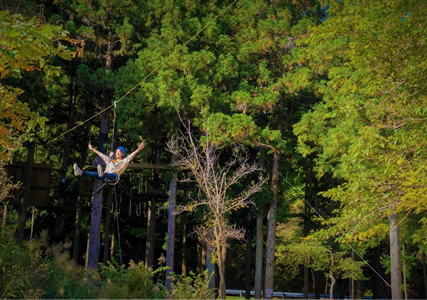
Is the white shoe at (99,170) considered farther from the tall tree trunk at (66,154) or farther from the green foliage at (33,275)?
the tall tree trunk at (66,154)

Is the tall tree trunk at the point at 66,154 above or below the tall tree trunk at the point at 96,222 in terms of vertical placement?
above

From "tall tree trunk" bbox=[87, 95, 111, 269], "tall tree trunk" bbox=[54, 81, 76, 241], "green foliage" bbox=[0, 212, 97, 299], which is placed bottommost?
"green foliage" bbox=[0, 212, 97, 299]

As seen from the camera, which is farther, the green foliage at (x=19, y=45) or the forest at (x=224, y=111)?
the forest at (x=224, y=111)

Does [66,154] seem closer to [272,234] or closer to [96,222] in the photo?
[96,222]

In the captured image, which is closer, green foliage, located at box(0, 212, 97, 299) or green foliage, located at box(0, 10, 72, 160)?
green foliage, located at box(0, 10, 72, 160)

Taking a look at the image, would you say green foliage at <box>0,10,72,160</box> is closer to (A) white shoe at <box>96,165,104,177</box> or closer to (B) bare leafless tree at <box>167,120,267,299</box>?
(A) white shoe at <box>96,165,104,177</box>

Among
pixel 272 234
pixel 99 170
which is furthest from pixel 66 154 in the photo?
pixel 99 170

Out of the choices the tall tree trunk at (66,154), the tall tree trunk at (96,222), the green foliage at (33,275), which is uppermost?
the tall tree trunk at (66,154)

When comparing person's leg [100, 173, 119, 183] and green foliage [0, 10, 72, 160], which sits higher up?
green foliage [0, 10, 72, 160]

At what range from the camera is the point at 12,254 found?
8180 mm

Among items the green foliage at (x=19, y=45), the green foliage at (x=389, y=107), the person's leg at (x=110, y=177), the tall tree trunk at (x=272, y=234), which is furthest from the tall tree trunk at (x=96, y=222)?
the green foliage at (x=19, y=45)

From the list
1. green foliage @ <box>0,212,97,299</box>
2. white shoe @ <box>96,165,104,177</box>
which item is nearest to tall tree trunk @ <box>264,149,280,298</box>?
white shoe @ <box>96,165,104,177</box>

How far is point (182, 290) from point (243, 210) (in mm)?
14783

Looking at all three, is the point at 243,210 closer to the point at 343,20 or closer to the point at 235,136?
the point at 235,136
